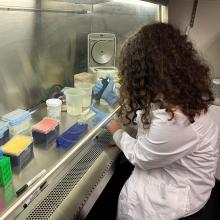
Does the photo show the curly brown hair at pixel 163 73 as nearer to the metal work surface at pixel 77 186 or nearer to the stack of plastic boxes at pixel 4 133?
the metal work surface at pixel 77 186

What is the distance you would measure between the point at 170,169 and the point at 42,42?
3.26ft

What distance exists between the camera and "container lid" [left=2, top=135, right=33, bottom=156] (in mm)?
987

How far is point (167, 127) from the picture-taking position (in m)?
1.06

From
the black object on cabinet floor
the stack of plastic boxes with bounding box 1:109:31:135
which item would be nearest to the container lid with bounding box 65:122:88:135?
the stack of plastic boxes with bounding box 1:109:31:135

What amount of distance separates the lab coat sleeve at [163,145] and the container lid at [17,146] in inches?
18.2

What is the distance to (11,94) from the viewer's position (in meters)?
1.41

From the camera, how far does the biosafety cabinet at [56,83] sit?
3.10 ft

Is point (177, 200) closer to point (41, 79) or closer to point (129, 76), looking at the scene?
point (129, 76)

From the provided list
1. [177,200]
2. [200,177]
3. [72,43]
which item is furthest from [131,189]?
[72,43]

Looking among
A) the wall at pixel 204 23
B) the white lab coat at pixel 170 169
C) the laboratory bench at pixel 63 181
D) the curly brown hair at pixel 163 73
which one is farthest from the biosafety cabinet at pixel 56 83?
the wall at pixel 204 23

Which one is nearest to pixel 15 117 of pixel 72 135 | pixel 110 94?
pixel 72 135

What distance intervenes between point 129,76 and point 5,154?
1.91ft

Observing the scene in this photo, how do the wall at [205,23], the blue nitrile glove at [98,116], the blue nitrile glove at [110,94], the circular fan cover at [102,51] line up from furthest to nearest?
1. the wall at [205,23]
2. the circular fan cover at [102,51]
3. the blue nitrile glove at [110,94]
4. the blue nitrile glove at [98,116]

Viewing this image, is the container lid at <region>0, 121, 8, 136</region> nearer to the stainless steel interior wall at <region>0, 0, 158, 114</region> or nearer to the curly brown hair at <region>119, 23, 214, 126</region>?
the stainless steel interior wall at <region>0, 0, 158, 114</region>
